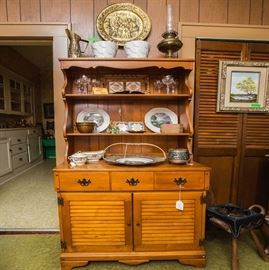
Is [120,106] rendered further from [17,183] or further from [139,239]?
[17,183]

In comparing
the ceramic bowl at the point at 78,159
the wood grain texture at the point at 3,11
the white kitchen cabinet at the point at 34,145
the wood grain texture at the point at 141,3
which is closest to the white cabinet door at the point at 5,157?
the white kitchen cabinet at the point at 34,145

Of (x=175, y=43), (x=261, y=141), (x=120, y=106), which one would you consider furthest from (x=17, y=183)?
(x=261, y=141)

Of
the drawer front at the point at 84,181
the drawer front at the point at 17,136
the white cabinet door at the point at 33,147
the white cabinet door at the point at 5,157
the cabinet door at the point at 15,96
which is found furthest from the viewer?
the white cabinet door at the point at 33,147

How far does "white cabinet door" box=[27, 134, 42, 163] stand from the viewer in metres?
4.88

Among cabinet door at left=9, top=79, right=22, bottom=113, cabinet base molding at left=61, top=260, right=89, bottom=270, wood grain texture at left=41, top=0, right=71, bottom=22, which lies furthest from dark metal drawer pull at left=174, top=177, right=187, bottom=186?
cabinet door at left=9, top=79, right=22, bottom=113

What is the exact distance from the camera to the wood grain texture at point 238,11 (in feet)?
6.31

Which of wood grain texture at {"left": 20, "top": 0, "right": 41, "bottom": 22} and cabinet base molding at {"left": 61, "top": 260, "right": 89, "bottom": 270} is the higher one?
wood grain texture at {"left": 20, "top": 0, "right": 41, "bottom": 22}

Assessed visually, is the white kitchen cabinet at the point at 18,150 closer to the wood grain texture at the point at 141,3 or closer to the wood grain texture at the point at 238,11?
the wood grain texture at the point at 141,3

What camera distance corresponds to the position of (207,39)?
193 cm

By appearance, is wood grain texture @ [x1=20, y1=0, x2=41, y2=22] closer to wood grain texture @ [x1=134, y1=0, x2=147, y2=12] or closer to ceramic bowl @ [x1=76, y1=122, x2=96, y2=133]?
wood grain texture @ [x1=134, y1=0, x2=147, y2=12]

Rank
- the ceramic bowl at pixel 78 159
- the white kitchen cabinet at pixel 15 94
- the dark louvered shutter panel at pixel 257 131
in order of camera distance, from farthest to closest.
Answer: the white kitchen cabinet at pixel 15 94 < the dark louvered shutter panel at pixel 257 131 < the ceramic bowl at pixel 78 159

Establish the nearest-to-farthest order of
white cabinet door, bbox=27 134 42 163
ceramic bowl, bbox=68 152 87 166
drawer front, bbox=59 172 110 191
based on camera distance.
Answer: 1. drawer front, bbox=59 172 110 191
2. ceramic bowl, bbox=68 152 87 166
3. white cabinet door, bbox=27 134 42 163

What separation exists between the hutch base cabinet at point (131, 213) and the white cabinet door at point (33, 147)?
3853 millimetres

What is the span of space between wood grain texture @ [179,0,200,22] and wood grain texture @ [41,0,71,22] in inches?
40.9
